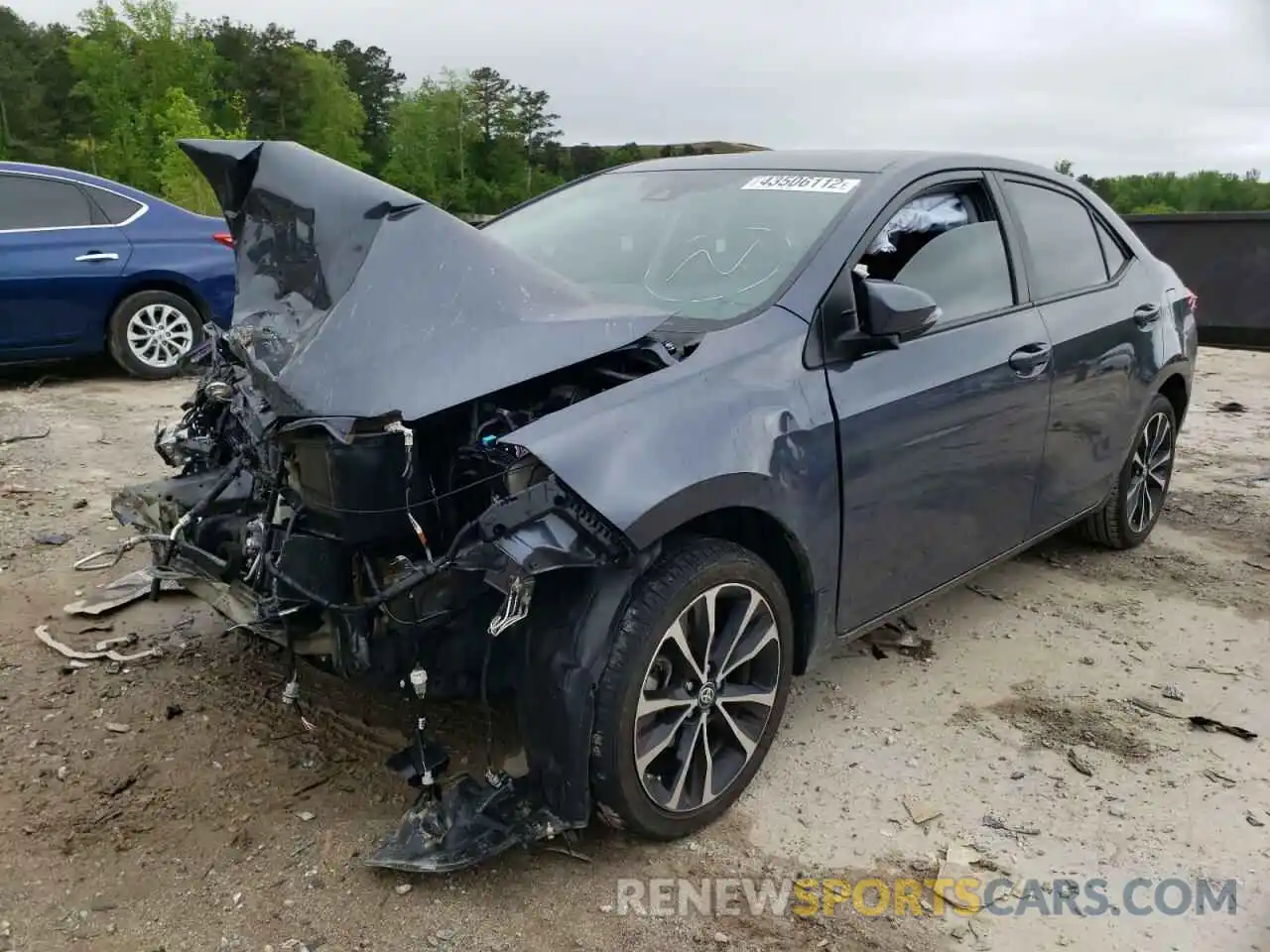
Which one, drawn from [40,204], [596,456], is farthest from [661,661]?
[40,204]

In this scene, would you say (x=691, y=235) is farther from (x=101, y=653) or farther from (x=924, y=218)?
(x=101, y=653)

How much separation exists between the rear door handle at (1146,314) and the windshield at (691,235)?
1.73 m

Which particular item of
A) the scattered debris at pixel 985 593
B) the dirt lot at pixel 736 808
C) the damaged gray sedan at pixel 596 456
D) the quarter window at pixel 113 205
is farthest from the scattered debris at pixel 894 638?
the quarter window at pixel 113 205

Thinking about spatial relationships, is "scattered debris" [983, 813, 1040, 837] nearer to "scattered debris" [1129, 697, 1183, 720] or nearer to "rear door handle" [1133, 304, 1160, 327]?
"scattered debris" [1129, 697, 1183, 720]

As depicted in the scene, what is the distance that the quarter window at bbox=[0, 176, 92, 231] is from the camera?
7.17 meters

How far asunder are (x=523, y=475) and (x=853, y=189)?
1.58 metres

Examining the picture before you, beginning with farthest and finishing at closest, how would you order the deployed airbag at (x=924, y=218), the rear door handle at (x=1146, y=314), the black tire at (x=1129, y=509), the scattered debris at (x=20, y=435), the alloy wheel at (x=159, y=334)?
the alloy wheel at (x=159, y=334) < the scattered debris at (x=20, y=435) < the black tire at (x=1129, y=509) < the rear door handle at (x=1146, y=314) < the deployed airbag at (x=924, y=218)

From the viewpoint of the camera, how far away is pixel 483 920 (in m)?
2.38

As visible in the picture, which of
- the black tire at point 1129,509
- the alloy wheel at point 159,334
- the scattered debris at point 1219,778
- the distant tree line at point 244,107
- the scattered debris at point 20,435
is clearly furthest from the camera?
the distant tree line at point 244,107

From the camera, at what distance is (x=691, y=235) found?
11.1 feet

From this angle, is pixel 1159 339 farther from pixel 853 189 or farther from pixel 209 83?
pixel 209 83

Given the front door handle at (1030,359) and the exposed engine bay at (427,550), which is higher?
the front door handle at (1030,359)

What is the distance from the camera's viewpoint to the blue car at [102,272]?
7.11 metres

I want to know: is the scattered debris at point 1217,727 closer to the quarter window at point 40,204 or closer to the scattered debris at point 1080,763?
the scattered debris at point 1080,763
